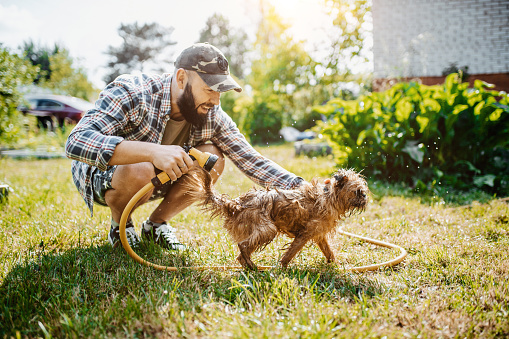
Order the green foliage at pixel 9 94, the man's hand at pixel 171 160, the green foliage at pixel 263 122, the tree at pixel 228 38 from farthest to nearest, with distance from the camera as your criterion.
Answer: the tree at pixel 228 38 → the green foliage at pixel 263 122 → the green foliage at pixel 9 94 → the man's hand at pixel 171 160

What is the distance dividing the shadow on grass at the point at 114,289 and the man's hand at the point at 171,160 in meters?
0.67

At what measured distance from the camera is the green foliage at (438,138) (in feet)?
14.9

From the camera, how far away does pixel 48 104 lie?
14.6 m

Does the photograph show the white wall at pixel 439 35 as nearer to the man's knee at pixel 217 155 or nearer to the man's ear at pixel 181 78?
the man's knee at pixel 217 155

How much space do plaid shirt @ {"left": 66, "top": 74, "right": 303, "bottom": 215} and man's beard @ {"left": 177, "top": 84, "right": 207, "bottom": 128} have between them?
0.29 feet

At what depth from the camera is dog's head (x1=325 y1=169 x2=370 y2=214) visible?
2.17m

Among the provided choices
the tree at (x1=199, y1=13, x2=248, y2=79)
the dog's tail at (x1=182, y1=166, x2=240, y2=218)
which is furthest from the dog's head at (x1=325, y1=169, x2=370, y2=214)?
the tree at (x1=199, y1=13, x2=248, y2=79)

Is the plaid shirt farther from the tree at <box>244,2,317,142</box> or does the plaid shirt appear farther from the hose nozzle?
the tree at <box>244,2,317,142</box>

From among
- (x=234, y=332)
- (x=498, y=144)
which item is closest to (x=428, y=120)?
(x=498, y=144)

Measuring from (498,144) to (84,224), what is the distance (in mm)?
5111

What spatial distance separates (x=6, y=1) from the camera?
16.1 ft

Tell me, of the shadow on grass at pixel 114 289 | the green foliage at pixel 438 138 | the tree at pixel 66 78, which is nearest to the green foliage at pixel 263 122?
the green foliage at pixel 438 138

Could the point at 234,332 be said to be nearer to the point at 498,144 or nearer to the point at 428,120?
the point at 428,120

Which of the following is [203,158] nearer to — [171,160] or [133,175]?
[171,160]
